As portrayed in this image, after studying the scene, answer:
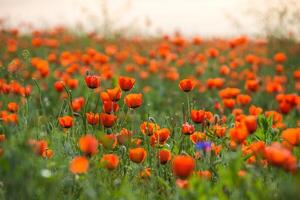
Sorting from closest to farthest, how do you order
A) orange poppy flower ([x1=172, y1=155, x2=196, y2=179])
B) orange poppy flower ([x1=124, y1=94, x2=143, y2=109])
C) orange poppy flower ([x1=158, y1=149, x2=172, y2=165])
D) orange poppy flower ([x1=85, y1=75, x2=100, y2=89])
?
orange poppy flower ([x1=172, y1=155, x2=196, y2=179]), orange poppy flower ([x1=158, y1=149, x2=172, y2=165]), orange poppy flower ([x1=124, y1=94, x2=143, y2=109]), orange poppy flower ([x1=85, y1=75, x2=100, y2=89])

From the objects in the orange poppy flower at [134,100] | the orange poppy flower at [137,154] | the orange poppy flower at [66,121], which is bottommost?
the orange poppy flower at [137,154]

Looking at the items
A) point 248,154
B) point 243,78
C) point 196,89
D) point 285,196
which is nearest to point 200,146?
point 248,154

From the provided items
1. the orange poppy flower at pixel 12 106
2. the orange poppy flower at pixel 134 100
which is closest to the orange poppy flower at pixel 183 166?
the orange poppy flower at pixel 134 100

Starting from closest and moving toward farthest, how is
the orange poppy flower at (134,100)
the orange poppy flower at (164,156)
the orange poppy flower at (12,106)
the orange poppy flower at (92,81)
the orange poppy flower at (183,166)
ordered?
the orange poppy flower at (183,166)
the orange poppy flower at (164,156)
the orange poppy flower at (134,100)
the orange poppy flower at (92,81)
the orange poppy flower at (12,106)

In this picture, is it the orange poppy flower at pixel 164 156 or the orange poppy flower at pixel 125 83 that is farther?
the orange poppy flower at pixel 125 83

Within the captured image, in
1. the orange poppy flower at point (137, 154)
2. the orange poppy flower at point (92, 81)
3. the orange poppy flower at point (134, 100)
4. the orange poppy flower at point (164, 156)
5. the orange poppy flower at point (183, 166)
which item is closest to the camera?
the orange poppy flower at point (183, 166)

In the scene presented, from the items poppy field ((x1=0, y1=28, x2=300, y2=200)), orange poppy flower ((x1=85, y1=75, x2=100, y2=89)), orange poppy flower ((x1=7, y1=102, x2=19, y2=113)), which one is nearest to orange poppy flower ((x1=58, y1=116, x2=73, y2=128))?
poppy field ((x1=0, y1=28, x2=300, y2=200))

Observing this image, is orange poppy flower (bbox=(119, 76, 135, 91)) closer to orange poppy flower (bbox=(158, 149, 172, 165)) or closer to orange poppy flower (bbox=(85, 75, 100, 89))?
orange poppy flower (bbox=(85, 75, 100, 89))

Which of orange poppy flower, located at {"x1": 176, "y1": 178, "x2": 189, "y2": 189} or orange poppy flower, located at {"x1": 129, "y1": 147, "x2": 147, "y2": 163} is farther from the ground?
orange poppy flower, located at {"x1": 129, "y1": 147, "x2": 147, "y2": 163}

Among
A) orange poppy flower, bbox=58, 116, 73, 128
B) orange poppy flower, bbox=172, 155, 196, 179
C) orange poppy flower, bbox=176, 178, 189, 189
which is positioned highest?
orange poppy flower, bbox=58, 116, 73, 128

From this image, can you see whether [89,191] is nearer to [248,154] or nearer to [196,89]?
[248,154]

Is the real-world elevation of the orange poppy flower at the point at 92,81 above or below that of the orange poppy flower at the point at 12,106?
above

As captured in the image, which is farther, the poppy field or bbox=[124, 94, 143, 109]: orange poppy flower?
bbox=[124, 94, 143, 109]: orange poppy flower

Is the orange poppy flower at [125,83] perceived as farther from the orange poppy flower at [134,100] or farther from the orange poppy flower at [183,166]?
the orange poppy flower at [183,166]
